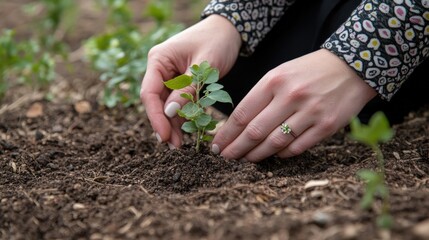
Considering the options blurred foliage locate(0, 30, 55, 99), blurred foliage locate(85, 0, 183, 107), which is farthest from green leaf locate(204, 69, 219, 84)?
blurred foliage locate(0, 30, 55, 99)

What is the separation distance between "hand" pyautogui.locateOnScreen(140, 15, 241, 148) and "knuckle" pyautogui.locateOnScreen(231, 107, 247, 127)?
18 cm

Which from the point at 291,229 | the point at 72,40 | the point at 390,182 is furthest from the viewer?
the point at 72,40

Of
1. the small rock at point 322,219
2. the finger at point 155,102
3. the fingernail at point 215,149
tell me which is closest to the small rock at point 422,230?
the small rock at point 322,219

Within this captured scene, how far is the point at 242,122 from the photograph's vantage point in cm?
173

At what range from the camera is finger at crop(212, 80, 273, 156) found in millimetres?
1682

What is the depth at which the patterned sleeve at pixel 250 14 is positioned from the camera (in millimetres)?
2049

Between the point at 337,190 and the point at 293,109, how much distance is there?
31 centimetres

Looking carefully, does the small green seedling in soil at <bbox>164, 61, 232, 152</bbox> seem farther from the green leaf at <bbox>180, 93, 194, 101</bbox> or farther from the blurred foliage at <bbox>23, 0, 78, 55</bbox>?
the blurred foliage at <bbox>23, 0, 78, 55</bbox>

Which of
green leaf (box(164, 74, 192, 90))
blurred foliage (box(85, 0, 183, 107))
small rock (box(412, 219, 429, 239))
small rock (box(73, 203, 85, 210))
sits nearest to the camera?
small rock (box(412, 219, 429, 239))

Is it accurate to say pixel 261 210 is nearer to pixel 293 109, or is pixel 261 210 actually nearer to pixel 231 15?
pixel 293 109

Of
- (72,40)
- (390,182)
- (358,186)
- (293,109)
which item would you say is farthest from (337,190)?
(72,40)

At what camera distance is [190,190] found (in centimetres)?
162

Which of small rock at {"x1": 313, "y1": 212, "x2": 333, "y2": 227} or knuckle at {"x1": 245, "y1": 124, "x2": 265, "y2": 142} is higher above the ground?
small rock at {"x1": 313, "y1": 212, "x2": 333, "y2": 227}

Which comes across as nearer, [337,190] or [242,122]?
[337,190]
